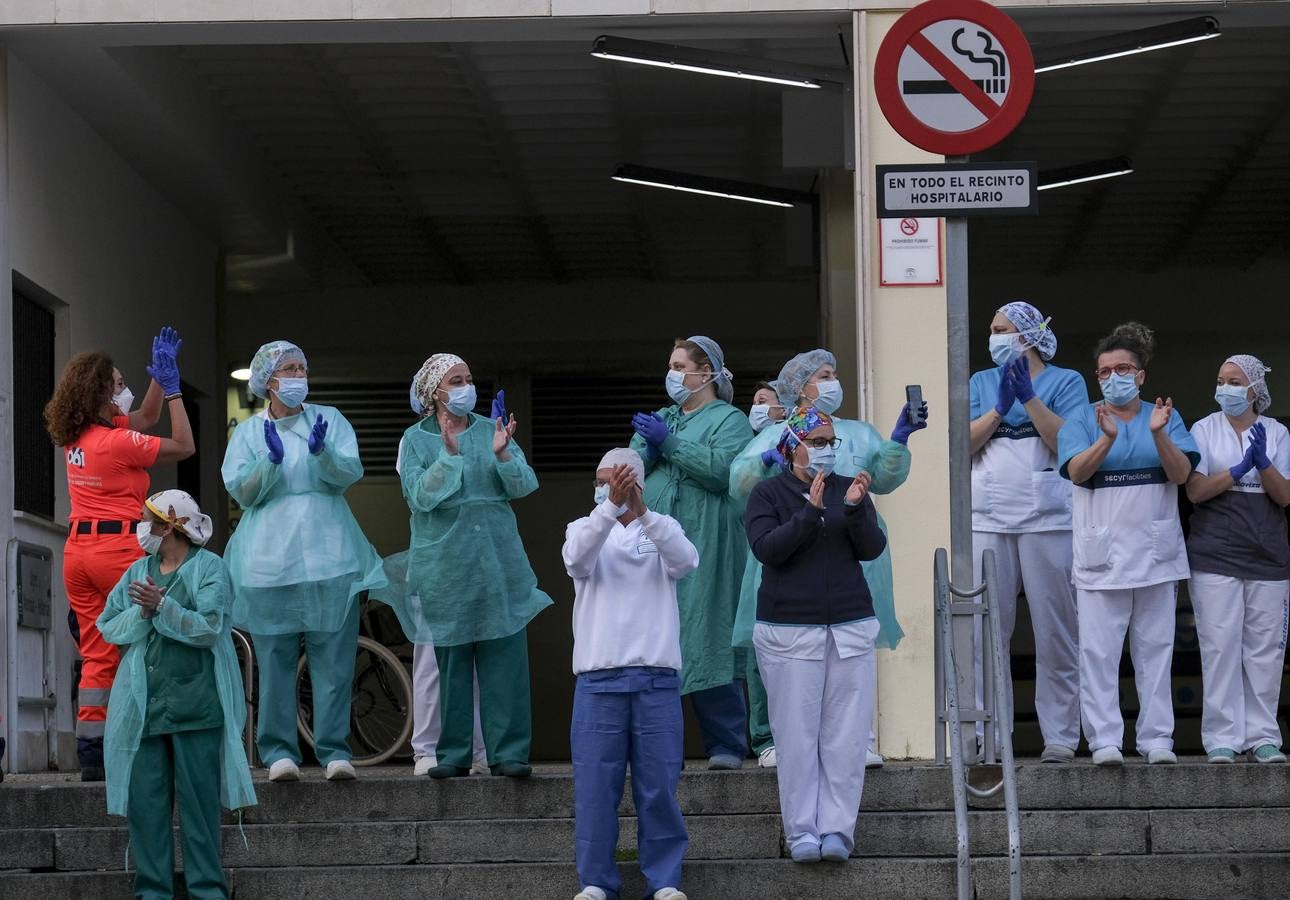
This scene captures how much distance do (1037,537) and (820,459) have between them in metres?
1.63

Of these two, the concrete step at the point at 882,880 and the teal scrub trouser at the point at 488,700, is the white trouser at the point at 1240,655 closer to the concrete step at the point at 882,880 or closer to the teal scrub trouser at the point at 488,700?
the concrete step at the point at 882,880

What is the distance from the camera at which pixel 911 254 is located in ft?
32.1

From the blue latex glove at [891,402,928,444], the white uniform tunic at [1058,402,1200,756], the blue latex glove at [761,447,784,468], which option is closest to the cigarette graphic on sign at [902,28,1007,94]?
the blue latex glove at [891,402,928,444]

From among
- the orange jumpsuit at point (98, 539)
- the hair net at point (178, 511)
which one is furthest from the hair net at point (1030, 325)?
the orange jumpsuit at point (98, 539)

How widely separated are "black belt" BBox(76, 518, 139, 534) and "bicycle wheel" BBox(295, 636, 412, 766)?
1960 millimetres

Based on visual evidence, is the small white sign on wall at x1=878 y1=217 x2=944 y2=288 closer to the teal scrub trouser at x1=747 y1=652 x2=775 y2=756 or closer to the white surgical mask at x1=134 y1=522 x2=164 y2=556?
the teal scrub trouser at x1=747 y1=652 x2=775 y2=756

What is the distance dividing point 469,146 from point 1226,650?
26.0ft

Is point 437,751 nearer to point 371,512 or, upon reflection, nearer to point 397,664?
point 397,664

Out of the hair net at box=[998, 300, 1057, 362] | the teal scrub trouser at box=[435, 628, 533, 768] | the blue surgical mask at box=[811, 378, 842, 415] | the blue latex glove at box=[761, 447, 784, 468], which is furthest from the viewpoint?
the hair net at box=[998, 300, 1057, 362]

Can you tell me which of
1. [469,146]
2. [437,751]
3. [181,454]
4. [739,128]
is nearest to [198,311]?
[469,146]

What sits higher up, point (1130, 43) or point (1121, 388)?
point (1130, 43)

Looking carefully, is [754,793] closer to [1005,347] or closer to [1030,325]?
[1005,347]

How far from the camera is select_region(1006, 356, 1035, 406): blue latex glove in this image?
850cm

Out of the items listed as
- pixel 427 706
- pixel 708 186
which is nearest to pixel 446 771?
pixel 427 706
